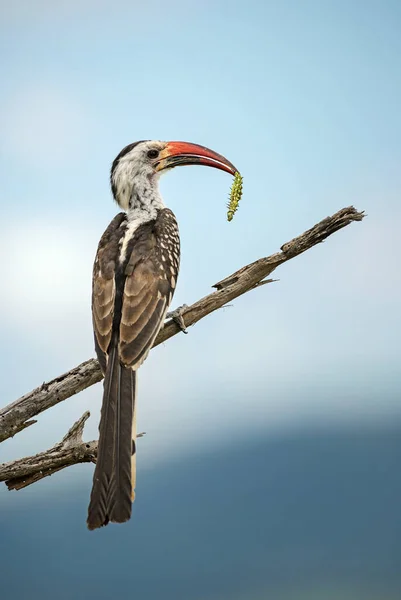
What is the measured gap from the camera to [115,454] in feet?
16.9

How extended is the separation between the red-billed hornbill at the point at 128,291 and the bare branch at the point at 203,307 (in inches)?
Result: 12.4

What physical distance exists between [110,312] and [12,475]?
1574 millimetres

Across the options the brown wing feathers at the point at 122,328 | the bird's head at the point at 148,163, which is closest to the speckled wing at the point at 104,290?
the brown wing feathers at the point at 122,328

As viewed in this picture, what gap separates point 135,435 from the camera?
17.4 feet

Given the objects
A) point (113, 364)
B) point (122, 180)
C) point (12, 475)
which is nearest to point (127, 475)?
point (113, 364)

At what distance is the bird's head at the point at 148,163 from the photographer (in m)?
7.77

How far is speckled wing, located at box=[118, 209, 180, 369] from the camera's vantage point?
5.89 metres

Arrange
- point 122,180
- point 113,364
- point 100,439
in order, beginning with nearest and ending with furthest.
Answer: point 100,439 < point 113,364 < point 122,180

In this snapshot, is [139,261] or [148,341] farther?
[139,261]

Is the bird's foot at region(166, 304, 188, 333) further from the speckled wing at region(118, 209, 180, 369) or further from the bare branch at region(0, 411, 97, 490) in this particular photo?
the bare branch at region(0, 411, 97, 490)

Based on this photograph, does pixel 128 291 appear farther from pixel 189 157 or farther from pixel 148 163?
pixel 189 157

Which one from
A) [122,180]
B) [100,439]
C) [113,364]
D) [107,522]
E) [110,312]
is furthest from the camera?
[122,180]

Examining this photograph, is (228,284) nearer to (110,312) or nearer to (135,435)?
(110,312)

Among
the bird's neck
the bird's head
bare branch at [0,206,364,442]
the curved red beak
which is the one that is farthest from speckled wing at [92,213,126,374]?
the curved red beak
